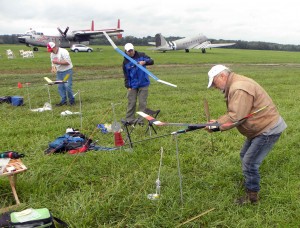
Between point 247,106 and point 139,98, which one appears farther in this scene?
point 139,98

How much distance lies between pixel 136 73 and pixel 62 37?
1913 inches

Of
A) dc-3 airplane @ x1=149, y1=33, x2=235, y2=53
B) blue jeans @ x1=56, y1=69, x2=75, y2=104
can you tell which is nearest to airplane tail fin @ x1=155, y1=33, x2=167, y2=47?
dc-3 airplane @ x1=149, y1=33, x2=235, y2=53

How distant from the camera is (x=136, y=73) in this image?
796 cm

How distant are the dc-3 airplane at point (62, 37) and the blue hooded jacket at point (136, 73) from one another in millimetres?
39738

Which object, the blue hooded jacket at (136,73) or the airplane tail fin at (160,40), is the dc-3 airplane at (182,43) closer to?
the airplane tail fin at (160,40)

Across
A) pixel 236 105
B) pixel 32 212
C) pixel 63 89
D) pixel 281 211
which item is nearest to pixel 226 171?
pixel 281 211

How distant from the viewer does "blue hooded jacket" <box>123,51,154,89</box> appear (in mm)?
7853

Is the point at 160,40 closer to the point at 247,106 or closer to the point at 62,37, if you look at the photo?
the point at 62,37

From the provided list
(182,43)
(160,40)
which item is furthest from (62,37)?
(182,43)

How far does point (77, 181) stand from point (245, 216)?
2534 millimetres

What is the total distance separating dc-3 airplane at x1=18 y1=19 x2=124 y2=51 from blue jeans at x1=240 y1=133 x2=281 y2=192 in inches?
1735

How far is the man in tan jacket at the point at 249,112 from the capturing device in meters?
3.71

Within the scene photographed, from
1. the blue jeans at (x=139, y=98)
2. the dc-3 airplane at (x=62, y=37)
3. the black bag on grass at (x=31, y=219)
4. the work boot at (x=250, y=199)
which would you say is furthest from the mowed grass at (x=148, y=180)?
the dc-3 airplane at (x=62, y=37)

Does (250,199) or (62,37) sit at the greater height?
(62,37)
